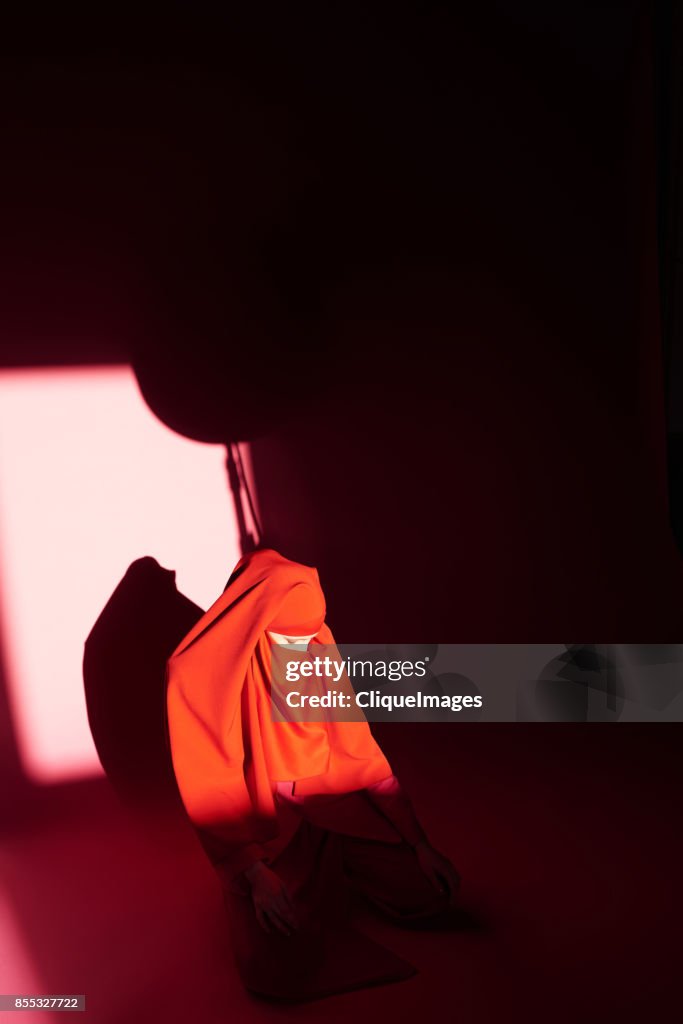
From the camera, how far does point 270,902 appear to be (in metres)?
1.66

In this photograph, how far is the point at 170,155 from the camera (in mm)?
2543

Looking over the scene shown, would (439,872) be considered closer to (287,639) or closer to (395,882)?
(395,882)

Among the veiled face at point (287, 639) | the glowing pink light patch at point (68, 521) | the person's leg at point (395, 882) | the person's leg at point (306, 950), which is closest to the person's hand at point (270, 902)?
the person's leg at point (306, 950)

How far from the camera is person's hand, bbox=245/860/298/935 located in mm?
1664

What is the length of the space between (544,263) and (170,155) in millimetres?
1297

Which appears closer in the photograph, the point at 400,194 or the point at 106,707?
the point at 106,707

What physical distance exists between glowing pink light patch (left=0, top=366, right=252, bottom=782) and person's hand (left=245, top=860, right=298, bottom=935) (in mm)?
991

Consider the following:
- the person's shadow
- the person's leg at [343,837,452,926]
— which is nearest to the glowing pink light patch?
the person's shadow

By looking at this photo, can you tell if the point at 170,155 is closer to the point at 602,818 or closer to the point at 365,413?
the point at 365,413

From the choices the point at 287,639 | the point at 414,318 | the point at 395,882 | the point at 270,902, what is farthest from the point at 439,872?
the point at 414,318

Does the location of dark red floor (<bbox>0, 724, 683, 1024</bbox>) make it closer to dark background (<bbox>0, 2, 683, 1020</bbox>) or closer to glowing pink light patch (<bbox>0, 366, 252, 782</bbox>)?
dark background (<bbox>0, 2, 683, 1020</bbox>)

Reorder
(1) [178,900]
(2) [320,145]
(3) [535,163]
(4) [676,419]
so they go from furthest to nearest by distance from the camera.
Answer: (4) [676,419] < (3) [535,163] < (2) [320,145] < (1) [178,900]

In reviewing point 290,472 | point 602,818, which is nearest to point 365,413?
point 290,472

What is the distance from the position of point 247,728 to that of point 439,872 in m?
0.49
